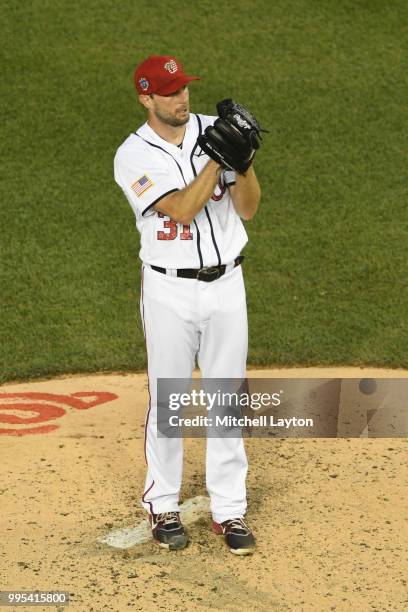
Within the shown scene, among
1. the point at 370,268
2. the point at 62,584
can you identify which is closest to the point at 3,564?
the point at 62,584

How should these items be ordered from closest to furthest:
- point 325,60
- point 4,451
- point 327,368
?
point 4,451 → point 327,368 → point 325,60

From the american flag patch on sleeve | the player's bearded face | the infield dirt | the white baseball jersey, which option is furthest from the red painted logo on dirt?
the player's bearded face

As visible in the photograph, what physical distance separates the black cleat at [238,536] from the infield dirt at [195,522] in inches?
2.1

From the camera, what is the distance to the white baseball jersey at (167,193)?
19.4ft

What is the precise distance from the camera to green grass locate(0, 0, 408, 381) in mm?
9586

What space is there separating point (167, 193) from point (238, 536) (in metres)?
1.82

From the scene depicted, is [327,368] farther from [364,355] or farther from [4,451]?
[4,451]

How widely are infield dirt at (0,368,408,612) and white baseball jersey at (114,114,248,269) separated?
1536mm

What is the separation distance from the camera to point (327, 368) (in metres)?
8.93

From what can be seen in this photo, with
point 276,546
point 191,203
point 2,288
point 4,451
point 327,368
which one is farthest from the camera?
point 2,288

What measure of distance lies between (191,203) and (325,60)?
8.76 m

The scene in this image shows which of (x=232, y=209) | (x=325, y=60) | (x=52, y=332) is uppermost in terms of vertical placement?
(x=325, y=60)

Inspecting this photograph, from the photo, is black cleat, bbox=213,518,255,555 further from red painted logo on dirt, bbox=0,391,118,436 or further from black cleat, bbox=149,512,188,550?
red painted logo on dirt, bbox=0,391,118,436

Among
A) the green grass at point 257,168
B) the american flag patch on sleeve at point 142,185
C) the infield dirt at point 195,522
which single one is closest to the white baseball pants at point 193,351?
the infield dirt at point 195,522
